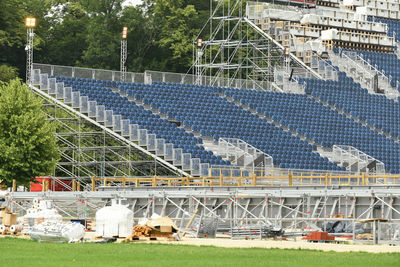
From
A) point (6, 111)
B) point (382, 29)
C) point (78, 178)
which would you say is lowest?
point (78, 178)

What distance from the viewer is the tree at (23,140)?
53906 mm

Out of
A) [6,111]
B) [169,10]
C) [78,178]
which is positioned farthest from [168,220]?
[169,10]

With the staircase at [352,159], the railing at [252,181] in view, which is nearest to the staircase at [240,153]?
the railing at [252,181]

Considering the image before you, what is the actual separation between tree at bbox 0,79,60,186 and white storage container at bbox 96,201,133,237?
18746 mm

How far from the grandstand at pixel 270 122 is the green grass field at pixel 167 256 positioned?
9.49m

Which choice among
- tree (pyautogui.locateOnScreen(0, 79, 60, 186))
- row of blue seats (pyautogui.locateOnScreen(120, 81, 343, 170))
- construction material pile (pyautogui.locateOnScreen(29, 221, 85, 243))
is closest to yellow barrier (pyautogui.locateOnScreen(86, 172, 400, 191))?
tree (pyautogui.locateOnScreen(0, 79, 60, 186))

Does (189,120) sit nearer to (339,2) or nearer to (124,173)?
(124,173)

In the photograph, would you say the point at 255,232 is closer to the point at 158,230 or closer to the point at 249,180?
the point at 158,230

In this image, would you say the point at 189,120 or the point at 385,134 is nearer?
the point at 189,120

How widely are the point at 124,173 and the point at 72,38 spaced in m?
33.9

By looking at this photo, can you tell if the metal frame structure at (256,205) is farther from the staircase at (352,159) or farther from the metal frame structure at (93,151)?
the staircase at (352,159)

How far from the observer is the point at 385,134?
239 ft

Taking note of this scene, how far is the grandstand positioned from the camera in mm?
42000

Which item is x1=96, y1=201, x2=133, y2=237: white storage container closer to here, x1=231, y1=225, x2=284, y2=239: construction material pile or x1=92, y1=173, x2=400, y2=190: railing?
x1=231, y1=225, x2=284, y2=239: construction material pile
